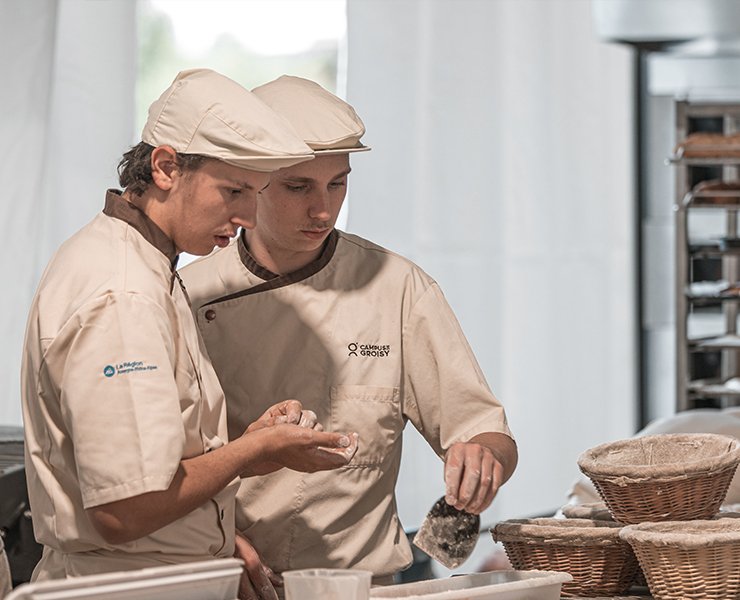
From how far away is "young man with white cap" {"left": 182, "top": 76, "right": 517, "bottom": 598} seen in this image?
1.90 meters

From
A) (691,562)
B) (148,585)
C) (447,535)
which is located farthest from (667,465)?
(148,585)

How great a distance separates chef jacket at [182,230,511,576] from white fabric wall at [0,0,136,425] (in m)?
1.00

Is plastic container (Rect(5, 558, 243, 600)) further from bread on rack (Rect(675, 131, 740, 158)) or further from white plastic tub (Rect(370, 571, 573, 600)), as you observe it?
→ bread on rack (Rect(675, 131, 740, 158))

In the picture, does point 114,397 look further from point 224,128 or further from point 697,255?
point 697,255

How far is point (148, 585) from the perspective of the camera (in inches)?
44.9

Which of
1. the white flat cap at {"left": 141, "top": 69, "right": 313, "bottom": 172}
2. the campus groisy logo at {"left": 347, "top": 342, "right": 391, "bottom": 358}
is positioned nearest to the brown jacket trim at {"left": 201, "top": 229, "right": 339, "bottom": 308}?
the campus groisy logo at {"left": 347, "top": 342, "right": 391, "bottom": 358}

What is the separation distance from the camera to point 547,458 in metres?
5.22

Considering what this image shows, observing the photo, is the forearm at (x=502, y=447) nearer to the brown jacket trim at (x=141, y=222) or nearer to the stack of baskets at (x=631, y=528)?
the stack of baskets at (x=631, y=528)

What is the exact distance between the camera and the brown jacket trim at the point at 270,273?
198 cm

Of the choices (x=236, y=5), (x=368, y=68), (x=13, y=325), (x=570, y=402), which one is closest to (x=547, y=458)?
(x=570, y=402)

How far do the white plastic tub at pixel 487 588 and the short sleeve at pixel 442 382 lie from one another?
15.1 inches

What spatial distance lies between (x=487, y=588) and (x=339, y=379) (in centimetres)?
58

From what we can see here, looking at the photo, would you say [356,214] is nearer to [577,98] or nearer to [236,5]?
[236,5]

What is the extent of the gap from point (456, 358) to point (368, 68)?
2238 mm
